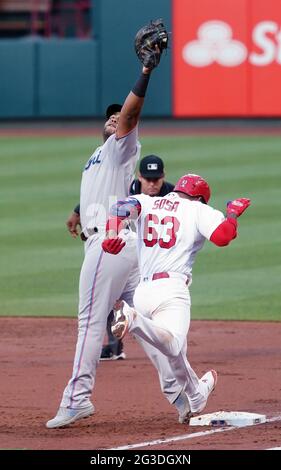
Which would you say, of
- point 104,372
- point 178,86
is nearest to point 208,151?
point 178,86

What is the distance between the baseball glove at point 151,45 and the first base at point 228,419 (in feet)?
6.72

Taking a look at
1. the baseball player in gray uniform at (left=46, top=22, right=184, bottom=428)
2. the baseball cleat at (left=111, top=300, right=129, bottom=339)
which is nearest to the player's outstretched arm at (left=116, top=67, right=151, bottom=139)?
the baseball player in gray uniform at (left=46, top=22, right=184, bottom=428)

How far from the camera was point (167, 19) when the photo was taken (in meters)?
24.1

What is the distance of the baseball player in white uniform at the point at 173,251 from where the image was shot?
7.00m

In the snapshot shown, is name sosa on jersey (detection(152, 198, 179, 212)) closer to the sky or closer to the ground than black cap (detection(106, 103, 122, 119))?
closer to the ground

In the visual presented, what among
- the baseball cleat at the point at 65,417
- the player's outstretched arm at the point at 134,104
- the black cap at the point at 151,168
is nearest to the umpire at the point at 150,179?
the black cap at the point at 151,168

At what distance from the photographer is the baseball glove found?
23.3ft

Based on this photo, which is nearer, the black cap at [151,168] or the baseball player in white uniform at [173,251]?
the baseball player in white uniform at [173,251]

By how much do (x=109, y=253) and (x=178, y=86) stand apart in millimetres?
17506

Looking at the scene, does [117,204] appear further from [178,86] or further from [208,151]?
[178,86]

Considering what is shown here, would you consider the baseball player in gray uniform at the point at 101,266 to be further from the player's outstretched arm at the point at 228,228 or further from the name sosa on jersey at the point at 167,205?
the player's outstretched arm at the point at 228,228

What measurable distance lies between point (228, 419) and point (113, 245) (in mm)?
1214

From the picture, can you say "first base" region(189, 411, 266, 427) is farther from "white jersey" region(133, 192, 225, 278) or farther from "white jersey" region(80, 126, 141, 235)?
"white jersey" region(80, 126, 141, 235)

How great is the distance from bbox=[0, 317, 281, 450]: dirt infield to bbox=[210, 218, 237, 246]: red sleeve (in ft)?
3.54
